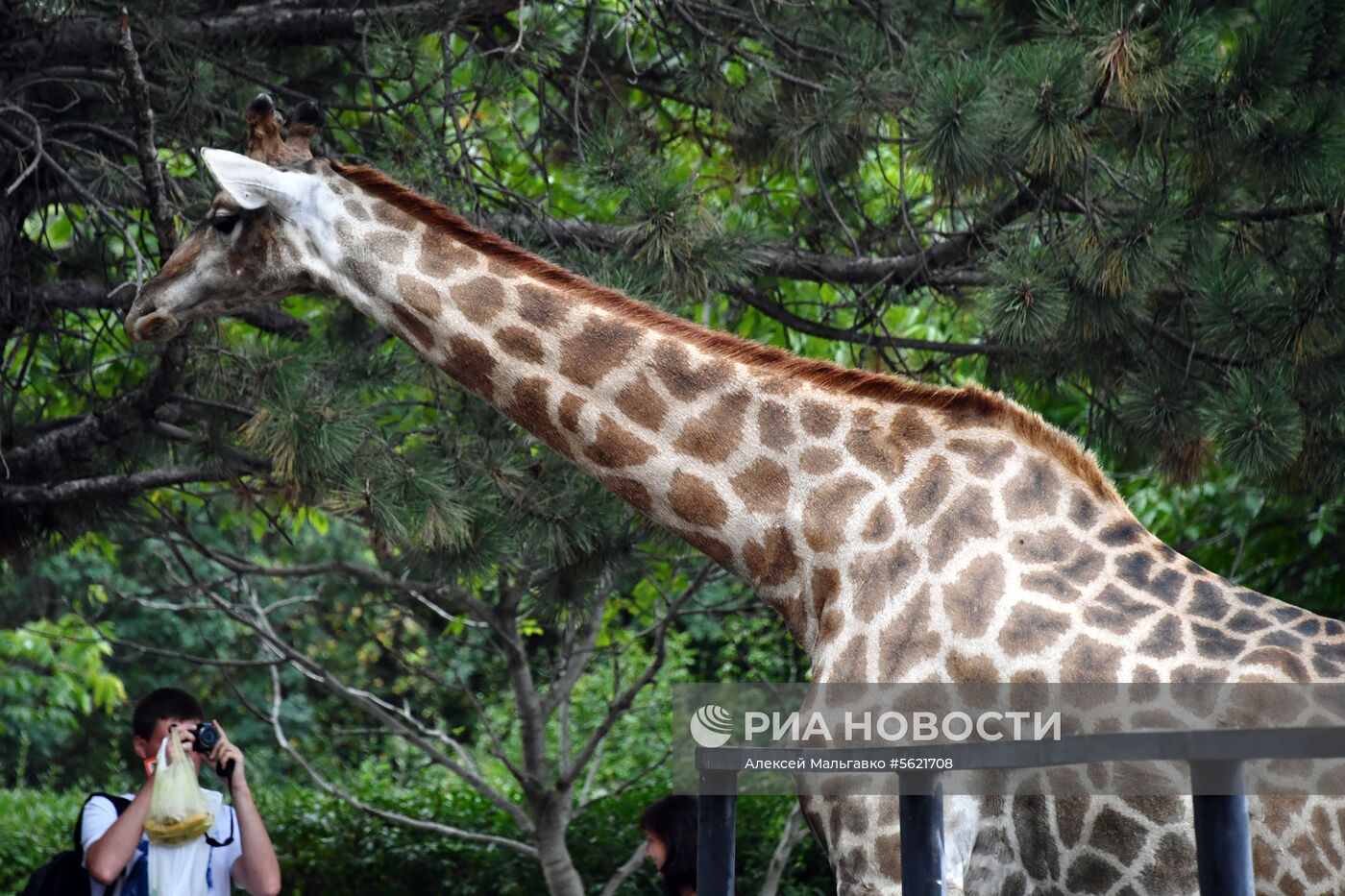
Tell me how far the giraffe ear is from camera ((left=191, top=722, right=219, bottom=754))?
6.03 feet

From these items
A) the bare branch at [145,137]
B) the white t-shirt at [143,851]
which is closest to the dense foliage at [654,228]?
the bare branch at [145,137]

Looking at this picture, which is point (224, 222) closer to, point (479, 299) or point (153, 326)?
point (153, 326)

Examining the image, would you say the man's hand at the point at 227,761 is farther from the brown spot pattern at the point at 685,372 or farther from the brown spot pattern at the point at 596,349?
the brown spot pattern at the point at 685,372

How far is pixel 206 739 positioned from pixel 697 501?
2.09m

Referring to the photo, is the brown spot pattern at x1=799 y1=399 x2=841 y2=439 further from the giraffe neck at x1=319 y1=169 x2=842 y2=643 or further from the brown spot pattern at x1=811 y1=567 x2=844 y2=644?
the brown spot pattern at x1=811 y1=567 x2=844 y2=644

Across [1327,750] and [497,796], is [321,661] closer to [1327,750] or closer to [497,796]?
[497,796]

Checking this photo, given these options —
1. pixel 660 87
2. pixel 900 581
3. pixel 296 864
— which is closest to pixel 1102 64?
pixel 900 581

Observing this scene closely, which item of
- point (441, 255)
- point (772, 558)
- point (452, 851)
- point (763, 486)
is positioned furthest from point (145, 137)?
point (452, 851)

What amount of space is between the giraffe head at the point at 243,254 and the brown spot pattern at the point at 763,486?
1.37 metres

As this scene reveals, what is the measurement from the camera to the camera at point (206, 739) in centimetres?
468

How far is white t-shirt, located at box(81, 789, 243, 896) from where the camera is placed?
14.9ft

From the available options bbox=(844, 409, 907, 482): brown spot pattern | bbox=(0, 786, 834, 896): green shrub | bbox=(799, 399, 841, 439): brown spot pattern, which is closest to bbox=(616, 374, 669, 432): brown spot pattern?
bbox=(799, 399, 841, 439): brown spot pattern

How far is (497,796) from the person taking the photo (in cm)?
709

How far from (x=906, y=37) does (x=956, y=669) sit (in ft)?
11.6
